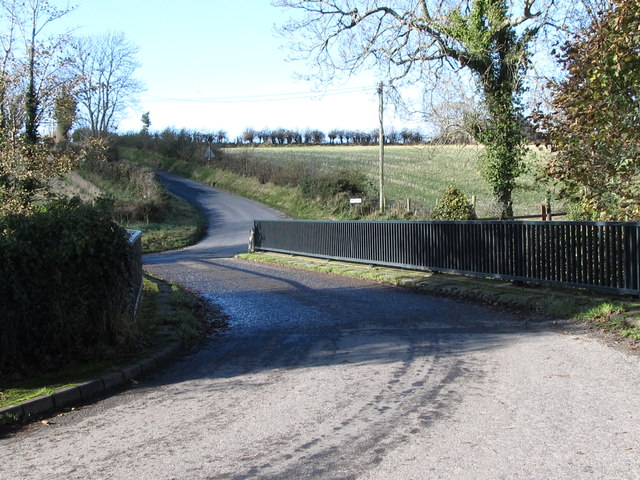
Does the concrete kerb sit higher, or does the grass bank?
the grass bank

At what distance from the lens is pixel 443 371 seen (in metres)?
6.56

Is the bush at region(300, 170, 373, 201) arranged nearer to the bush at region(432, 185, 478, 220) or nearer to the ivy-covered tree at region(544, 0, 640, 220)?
the bush at region(432, 185, 478, 220)

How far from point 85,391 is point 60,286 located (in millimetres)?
1281

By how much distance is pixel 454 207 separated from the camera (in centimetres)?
2320

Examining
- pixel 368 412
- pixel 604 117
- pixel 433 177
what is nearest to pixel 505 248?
pixel 604 117

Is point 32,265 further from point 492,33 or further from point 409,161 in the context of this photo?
point 409,161

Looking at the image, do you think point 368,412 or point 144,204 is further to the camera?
point 144,204

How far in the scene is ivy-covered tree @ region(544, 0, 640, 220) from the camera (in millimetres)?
9586

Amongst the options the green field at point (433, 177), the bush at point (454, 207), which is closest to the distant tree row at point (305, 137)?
the green field at point (433, 177)

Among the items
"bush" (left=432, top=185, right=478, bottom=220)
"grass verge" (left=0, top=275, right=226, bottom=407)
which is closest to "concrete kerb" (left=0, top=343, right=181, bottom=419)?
"grass verge" (left=0, top=275, right=226, bottom=407)

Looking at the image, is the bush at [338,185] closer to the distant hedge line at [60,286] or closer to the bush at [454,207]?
the bush at [454,207]

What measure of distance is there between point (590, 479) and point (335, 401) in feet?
7.84

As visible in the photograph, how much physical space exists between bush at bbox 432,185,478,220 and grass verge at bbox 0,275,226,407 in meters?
12.6

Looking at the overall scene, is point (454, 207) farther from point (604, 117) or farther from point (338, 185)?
point (338, 185)
